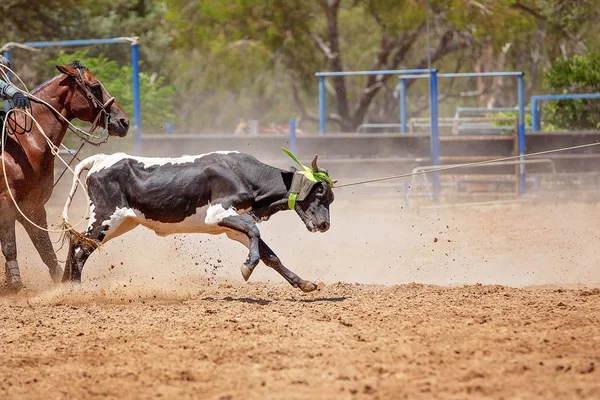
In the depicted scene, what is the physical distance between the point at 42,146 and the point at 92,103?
632 mm

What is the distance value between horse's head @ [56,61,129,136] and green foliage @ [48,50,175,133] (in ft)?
35.3

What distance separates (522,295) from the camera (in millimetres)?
8094

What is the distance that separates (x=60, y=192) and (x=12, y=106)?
31.1ft

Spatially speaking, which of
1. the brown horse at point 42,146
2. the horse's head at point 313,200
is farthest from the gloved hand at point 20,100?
→ the horse's head at point 313,200

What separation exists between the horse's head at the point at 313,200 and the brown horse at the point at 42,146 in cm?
200

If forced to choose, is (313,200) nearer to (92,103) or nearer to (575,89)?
(92,103)

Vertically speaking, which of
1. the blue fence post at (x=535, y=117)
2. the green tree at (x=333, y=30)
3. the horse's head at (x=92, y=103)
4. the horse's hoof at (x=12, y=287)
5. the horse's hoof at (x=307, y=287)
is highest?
the green tree at (x=333, y=30)

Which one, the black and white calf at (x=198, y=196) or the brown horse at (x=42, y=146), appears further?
the brown horse at (x=42, y=146)

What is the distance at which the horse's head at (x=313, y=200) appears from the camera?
8.16 m

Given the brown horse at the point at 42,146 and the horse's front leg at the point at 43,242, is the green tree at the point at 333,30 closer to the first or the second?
the brown horse at the point at 42,146

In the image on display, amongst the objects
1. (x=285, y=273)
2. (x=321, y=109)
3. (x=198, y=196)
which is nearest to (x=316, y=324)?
(x=285, y=273)

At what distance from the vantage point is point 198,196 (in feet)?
27.2

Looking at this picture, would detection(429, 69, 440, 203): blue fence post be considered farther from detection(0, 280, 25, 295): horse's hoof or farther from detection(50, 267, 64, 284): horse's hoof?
detection(0, 280, 25, 295): horse's hoof

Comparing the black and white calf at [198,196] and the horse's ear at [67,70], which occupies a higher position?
the horse's ear at [67,70]
